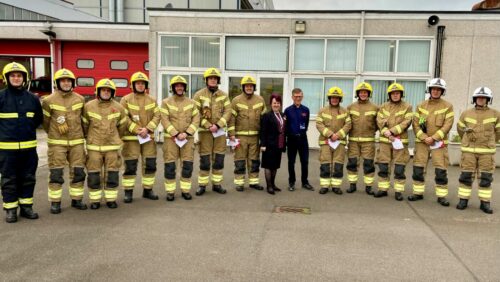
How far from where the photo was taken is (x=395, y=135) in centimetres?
659

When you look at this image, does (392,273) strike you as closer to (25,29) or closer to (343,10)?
(343,10)

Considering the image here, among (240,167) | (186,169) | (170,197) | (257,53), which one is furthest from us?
(257,53)

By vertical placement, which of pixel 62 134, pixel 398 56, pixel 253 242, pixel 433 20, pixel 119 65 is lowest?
pixel 253 242

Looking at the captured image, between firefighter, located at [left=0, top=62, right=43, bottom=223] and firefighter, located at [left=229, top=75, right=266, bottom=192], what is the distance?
320cm

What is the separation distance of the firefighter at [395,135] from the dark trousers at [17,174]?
5496 millimetres

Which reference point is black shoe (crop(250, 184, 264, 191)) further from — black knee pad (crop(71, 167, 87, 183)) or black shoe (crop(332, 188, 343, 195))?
black knee pad (crop(71, 167, 87, 183))

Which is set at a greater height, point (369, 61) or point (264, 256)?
point (369, 61)

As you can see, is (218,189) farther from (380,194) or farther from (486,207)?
(486,207)

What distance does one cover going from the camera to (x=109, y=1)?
29719 millimetres

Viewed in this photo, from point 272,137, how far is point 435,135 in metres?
2.70

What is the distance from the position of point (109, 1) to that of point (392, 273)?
3112 cm

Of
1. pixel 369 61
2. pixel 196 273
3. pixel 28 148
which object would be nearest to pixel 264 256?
pixel 196 273

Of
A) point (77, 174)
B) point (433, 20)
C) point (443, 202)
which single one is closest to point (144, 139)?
point (77, 174)

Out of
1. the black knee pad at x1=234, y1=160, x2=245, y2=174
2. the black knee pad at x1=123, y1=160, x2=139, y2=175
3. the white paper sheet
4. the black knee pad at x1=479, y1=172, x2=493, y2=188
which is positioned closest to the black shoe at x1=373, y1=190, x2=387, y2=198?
the black knee pad at x1=479, y1=172, x2=493, y2=188
